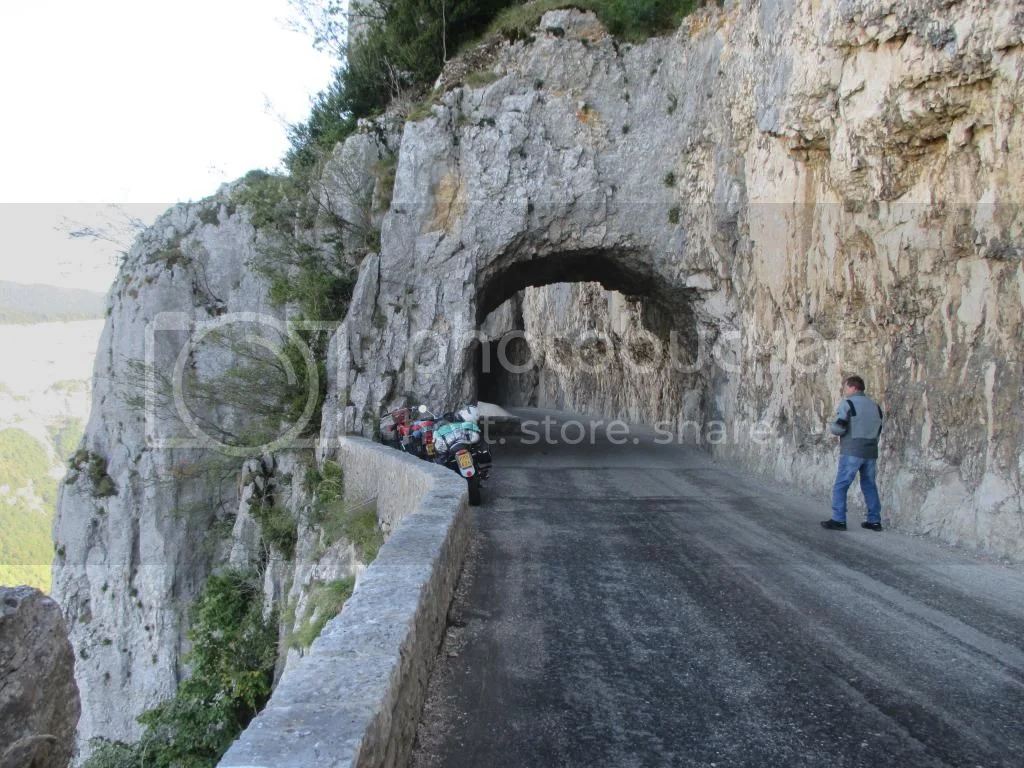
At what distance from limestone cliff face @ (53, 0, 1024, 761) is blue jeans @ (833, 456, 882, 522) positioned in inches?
17.2

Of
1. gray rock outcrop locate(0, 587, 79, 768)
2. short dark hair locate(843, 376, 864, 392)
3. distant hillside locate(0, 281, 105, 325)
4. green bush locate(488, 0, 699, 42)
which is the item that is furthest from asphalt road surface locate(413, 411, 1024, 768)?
distant hillside locate(0, 281, 105, 325)

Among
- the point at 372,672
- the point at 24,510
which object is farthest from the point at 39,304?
the point at 372,672

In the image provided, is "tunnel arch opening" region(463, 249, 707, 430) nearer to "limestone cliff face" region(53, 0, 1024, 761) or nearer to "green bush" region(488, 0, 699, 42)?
"limestone cliff face" region(53, 0, 1024, 761)

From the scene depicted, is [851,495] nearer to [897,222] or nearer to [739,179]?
[897,222]

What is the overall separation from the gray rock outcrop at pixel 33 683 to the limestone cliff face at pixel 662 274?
22.4 ft

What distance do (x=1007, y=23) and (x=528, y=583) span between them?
6.83m

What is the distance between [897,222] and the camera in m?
9.00

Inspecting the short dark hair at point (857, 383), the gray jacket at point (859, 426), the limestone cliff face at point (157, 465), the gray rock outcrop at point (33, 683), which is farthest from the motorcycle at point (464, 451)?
the limestone cliff face at point (157, 465)

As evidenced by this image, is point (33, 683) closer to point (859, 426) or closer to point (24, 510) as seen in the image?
point (859, 426)

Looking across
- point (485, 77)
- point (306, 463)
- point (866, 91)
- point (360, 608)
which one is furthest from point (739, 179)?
point (360, 608)

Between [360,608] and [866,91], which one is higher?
[866,91]

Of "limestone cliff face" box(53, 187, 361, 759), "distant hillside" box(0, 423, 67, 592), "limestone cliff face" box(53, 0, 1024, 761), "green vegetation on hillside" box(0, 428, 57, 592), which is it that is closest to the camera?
"limestone cliff face" box(53, 0, 1024, 761)

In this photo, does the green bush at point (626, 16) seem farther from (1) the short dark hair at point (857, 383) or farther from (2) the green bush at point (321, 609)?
(2) the green bush at point (321, 609)

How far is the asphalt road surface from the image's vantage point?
11.0ft
